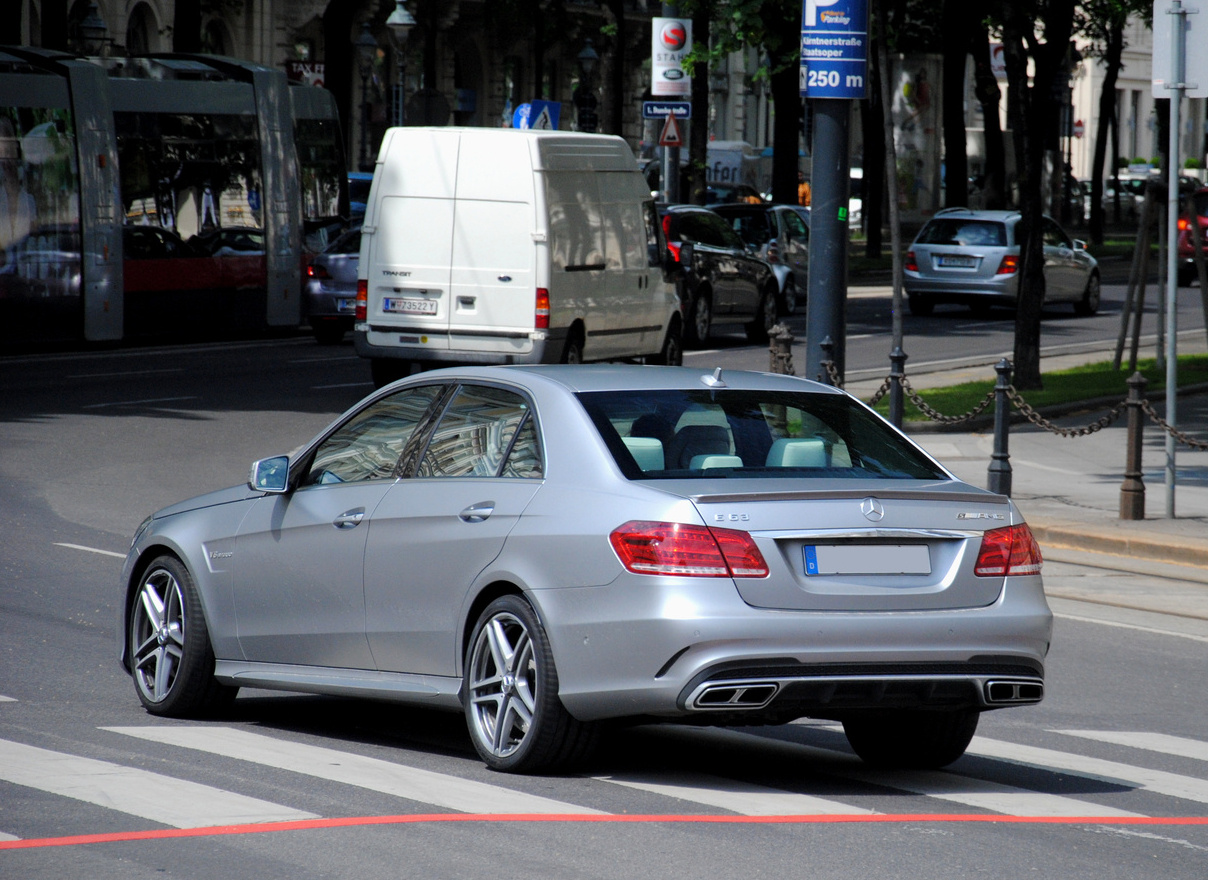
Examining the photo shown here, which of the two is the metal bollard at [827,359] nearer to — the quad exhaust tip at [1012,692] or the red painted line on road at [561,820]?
the quad exhaust tip at [1012,692]

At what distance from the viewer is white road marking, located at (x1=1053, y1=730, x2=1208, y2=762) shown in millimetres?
7492

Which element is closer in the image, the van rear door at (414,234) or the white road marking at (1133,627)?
the white road marking at (1133,627)

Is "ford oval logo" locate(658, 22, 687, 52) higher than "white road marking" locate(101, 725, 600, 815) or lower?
higher

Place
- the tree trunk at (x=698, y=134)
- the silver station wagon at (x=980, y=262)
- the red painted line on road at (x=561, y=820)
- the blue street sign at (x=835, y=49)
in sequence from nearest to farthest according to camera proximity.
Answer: the red painted line on road at (x=561, y=820)
the blue street sign at (x=835, y=49)
the silver station wagon at (x=980, y=262)
the tree trunk at (x=698, y=134)

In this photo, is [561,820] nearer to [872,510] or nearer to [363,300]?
[872,510]

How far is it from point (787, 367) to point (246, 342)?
1322cm

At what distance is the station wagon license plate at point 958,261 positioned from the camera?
3312 cm

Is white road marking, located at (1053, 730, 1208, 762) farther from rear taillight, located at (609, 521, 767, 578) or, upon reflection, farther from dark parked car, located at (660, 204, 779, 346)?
dark parked car, located at (660, 204, 779, 346)

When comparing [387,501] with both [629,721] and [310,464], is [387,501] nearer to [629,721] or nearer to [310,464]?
[310,464]

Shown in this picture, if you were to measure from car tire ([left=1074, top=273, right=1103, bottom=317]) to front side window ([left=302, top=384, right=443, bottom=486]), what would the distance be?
28.6 metres

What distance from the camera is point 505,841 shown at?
5.62m

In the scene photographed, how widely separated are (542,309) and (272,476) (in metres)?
12.1

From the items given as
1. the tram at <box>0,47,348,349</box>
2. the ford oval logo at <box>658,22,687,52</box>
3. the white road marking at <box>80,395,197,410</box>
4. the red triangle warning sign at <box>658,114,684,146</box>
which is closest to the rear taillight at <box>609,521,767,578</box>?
the white road marking at <box>80,395,197,410</box>

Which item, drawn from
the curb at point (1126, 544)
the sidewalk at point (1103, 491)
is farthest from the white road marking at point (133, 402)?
the curb at point (1126, 544)
